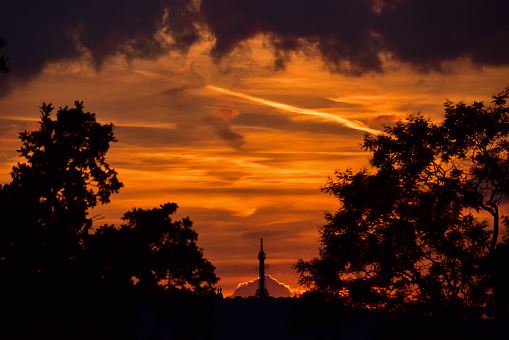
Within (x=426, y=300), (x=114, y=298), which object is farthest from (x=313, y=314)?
(x=114, y=298)

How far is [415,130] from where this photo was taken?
4438 cm

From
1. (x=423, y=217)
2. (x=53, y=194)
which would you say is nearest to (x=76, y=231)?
(x=53, y=194)

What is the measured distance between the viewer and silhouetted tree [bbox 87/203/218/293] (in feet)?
113

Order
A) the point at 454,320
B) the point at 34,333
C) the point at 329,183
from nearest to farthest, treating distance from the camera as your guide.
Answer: the point at 34,333
the point at 454,320
the point at 329,183

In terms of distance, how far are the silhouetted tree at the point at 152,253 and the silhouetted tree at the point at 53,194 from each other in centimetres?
146

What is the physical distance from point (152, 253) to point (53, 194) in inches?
225

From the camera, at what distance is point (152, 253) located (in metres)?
34.9

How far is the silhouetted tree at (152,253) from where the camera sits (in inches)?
1359

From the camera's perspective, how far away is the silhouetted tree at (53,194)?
34.5 meters

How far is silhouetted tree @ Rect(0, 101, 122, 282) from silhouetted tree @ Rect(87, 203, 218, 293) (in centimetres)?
146

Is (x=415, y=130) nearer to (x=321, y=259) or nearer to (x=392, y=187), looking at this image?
(x=392, y=187)

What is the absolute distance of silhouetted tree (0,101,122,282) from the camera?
34531mm

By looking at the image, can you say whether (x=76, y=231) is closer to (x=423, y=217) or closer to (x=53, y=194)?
(x=53, y=194)

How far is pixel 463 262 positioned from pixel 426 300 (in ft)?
10.4
